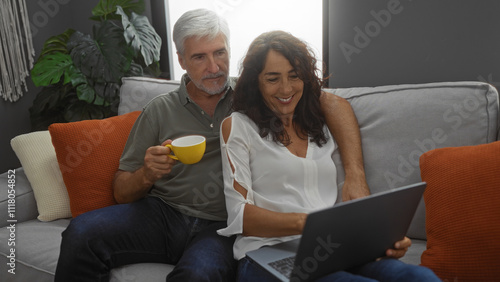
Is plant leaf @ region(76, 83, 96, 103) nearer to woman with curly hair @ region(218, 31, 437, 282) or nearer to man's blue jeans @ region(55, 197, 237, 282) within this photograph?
man's blue jeans @ region(55, 197, 237, 282)

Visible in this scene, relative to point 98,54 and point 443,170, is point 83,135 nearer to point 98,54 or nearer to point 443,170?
point 98,54

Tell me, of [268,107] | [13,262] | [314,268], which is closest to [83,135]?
[13,262]

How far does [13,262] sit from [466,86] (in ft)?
5.62

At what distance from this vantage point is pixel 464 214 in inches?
43.6

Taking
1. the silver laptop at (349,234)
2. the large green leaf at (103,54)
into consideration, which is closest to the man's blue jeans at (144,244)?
the silver laptop at (349,234)

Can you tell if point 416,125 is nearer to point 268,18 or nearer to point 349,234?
point 349,234

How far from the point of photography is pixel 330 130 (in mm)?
1430

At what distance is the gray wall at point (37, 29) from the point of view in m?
2.64

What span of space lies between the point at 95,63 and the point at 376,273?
1912 millimetres

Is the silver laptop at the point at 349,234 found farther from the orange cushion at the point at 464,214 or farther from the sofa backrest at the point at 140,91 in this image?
the sofa backrest at the point at 140,91

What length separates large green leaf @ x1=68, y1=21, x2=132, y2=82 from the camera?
7.58 ft

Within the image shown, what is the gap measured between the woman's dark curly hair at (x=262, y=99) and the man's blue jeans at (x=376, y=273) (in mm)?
419

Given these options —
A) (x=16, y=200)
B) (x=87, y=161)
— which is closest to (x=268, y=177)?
(x=87, y=161)

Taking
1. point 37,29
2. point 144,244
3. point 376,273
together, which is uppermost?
point 37,29
